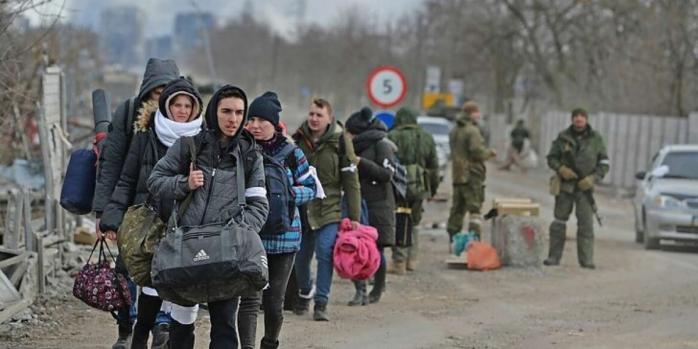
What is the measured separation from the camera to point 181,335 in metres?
7.31

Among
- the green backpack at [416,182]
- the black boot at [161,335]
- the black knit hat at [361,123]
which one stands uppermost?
the black knit hat at [361,123]

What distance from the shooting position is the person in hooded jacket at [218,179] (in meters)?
6.87

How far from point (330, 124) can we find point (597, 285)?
4.91 m

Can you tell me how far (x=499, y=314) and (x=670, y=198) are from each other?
7.63m

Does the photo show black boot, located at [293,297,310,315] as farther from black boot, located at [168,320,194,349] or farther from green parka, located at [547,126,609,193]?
green parka, located at [547,126,609,193]

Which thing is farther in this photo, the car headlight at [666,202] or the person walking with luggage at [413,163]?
the car headlight at [666,202]

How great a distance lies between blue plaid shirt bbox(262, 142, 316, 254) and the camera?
27.4 ft

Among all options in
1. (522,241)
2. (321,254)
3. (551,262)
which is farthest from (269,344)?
(551,262)

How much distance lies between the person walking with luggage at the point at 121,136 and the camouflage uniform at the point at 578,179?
823 cm

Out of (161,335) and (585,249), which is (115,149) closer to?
(161,335)

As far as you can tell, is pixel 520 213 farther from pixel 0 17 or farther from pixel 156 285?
pixel 156 285

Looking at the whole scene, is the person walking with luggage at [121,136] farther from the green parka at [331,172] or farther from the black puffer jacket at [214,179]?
the green parka at [331,172]

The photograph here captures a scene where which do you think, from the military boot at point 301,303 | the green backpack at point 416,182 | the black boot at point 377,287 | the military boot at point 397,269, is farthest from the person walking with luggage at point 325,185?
the military boot at point 397,269

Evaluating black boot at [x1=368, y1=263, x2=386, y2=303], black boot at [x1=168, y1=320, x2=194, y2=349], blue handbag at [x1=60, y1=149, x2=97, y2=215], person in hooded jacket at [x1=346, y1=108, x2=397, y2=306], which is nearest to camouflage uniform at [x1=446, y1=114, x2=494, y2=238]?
person in hooded jacket at [x1=346, y1=108, x2=397, y2=306]
